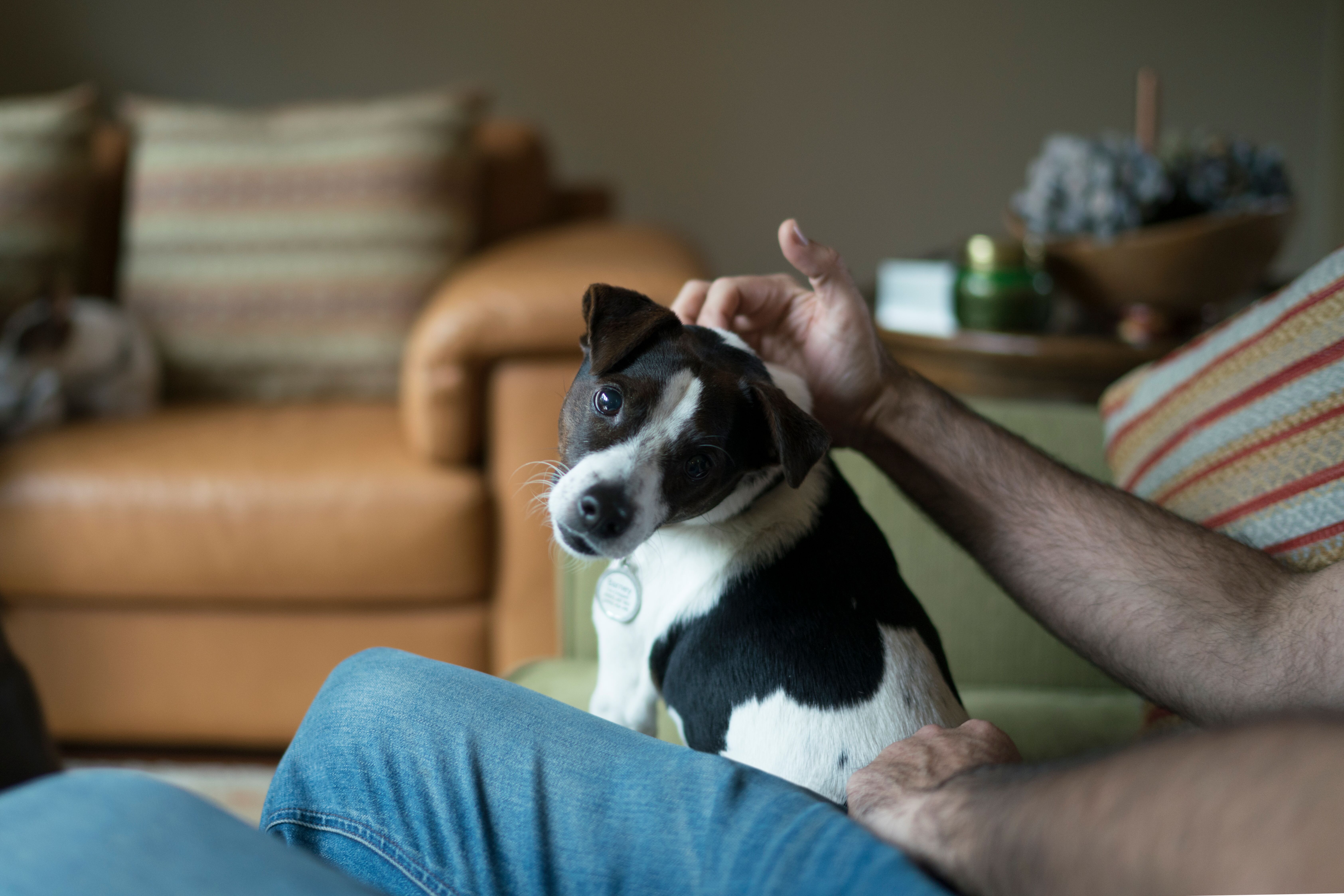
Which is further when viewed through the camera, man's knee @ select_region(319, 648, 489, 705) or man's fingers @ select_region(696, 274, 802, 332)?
man's fingers @ select_region(696, 274, 802, 332)

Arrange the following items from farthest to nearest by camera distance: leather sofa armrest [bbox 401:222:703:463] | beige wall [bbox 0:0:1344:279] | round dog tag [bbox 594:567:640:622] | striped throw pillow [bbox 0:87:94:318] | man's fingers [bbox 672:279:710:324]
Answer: beige wall [bbox 0:0:1344:279], striped throw pillow [bbox 0:87:94:318], leather sofa armrest [bbox 401:222:703:463], man's fingers [bbox 672:279:710:324], round dog tag [bbox 594:567:640:622]

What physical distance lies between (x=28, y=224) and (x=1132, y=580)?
2.52 meters

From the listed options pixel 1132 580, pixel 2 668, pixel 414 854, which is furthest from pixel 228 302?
pixel 1132 580

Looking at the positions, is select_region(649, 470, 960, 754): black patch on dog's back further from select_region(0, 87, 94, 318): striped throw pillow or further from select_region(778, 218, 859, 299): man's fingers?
select_region(0, 87, 94, 318): striped throw pillow

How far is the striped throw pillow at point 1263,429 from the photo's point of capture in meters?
0.86

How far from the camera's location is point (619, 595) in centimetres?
94

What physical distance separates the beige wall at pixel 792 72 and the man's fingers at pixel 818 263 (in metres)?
2.29

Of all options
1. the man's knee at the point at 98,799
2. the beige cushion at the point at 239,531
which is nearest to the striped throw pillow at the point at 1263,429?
the man's knee at the point at 98,799

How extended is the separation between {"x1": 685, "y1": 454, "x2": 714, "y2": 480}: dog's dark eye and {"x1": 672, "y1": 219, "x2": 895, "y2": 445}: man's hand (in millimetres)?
187

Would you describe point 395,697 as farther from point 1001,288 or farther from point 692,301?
point 1001,288

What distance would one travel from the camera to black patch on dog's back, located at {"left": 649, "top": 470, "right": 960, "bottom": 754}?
2.63ft

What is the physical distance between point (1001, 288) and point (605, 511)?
1.06 meters

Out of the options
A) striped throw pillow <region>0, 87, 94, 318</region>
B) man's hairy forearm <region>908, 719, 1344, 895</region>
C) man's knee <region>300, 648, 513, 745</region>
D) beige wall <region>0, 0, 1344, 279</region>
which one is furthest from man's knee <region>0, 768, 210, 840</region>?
beige wall <region>0, 0, 1344, 279</region>

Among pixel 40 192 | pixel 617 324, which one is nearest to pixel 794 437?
pixel 617 324
